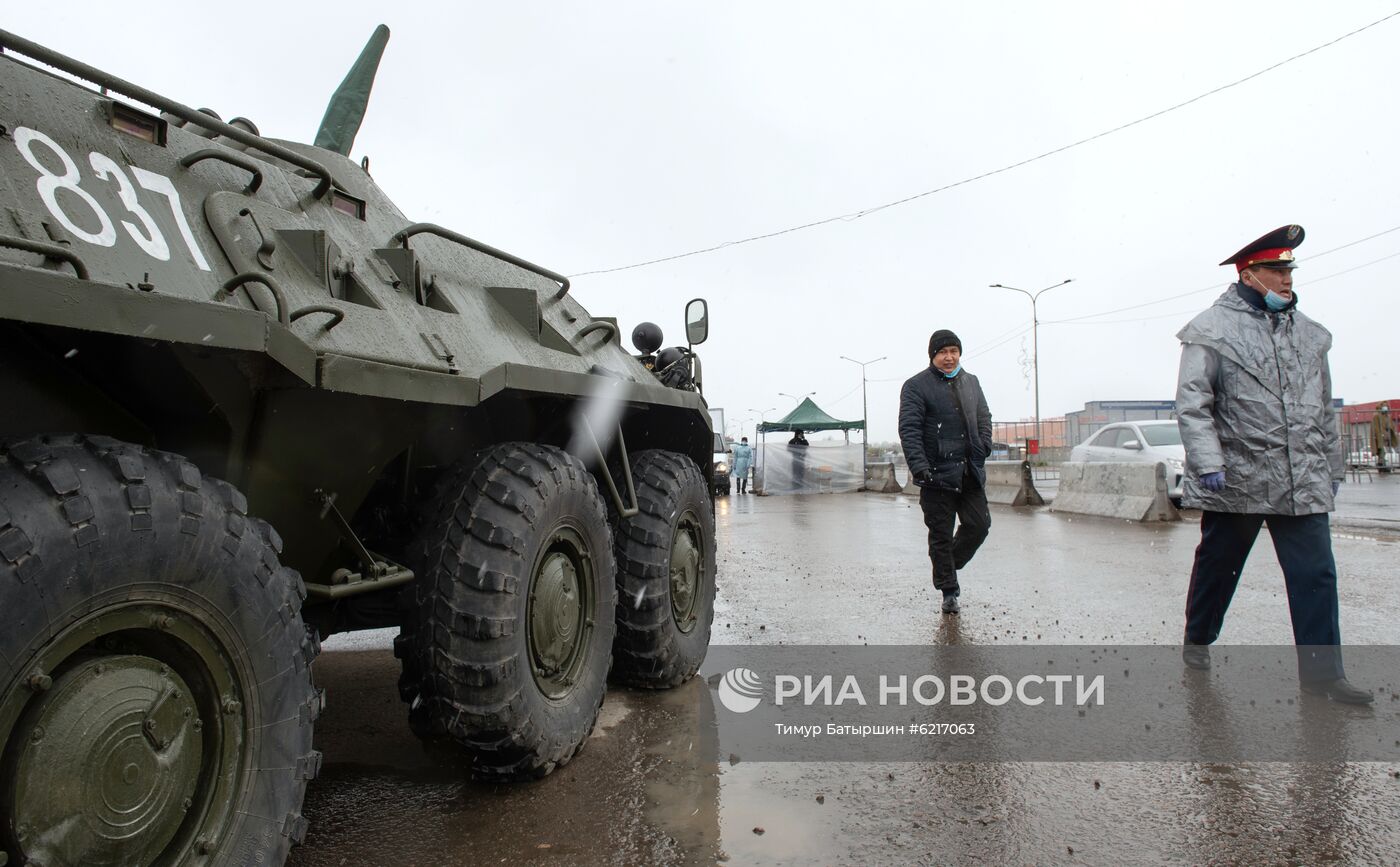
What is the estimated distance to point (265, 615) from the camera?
194cm

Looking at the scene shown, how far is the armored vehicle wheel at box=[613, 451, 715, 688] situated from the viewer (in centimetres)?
389

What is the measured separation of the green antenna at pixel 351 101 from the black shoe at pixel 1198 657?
4160mm

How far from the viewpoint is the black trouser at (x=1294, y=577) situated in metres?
3.81

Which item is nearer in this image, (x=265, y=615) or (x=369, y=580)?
(x=265, y=615)

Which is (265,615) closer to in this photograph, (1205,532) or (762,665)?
(762,665)

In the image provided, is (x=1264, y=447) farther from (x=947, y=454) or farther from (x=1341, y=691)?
(x=947, y=454)

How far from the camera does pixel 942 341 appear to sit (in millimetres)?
5953

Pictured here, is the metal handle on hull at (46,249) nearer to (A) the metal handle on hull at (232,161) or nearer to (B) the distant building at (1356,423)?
(A) the metal handle on hull at (232,161)

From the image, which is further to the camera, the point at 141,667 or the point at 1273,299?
the point at 1273,299

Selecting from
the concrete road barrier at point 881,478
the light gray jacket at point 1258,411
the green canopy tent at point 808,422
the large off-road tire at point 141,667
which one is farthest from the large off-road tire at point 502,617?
the green canopy tent at point 808,422

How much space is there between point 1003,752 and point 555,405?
1.95m

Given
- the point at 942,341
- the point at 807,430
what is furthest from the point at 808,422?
the point at 942,341

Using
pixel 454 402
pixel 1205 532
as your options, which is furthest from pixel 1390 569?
pixel 454 402

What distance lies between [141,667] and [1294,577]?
3.99 meters
